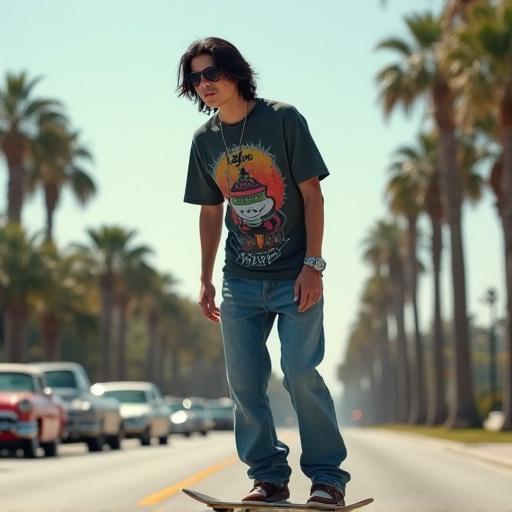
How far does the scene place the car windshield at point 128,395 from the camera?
33562 mm

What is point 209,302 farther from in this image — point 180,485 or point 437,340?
point 437,340

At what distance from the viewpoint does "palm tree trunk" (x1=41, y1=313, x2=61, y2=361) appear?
57.0 metres

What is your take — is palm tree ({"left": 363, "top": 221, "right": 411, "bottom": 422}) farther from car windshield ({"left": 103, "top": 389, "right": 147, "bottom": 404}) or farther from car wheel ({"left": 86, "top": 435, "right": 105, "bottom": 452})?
car wheel ({"left": 86, "top": 435, "right": 105, "bottom": 452})

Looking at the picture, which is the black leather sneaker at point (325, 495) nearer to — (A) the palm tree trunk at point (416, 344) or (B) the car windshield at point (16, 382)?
(B) the car windshield at point (16, 382)

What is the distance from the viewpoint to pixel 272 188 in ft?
21.3

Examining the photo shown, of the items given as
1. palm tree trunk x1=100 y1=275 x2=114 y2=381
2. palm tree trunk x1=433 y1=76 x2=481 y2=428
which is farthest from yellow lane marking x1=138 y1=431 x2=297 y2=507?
palm tree trunk x1=100 y1=275 x2=114 y2=381

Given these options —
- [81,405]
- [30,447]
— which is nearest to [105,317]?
[81,405]

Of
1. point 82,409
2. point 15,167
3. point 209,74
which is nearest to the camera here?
point 209,74

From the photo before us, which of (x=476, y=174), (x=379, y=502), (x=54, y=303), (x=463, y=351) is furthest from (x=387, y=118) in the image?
(x=379, y=502)

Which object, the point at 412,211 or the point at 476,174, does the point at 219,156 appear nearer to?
the point at 476,174

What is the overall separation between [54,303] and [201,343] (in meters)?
77.8

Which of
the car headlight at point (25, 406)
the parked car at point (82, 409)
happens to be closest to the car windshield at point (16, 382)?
the car headlight at point (25, 406)

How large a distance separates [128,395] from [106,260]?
3433 centimetres

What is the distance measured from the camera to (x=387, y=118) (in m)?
48.9
